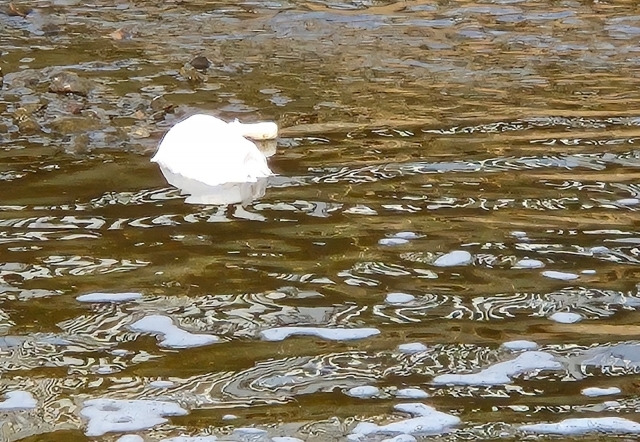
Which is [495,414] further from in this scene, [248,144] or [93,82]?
[93,82]

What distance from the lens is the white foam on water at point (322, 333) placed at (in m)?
3.92

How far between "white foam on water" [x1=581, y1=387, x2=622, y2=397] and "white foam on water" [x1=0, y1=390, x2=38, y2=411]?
1.61m

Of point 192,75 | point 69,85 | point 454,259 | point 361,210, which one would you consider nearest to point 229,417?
point 454,259

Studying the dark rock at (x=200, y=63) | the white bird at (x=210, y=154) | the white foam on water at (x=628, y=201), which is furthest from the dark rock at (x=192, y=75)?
the white foam on water at (x=628, y=201)

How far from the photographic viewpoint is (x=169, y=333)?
3.97 meters

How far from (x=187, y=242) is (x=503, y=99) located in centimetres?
272

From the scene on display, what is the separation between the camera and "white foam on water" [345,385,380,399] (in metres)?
3.56

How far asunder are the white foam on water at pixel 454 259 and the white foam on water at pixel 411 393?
36.9 inches

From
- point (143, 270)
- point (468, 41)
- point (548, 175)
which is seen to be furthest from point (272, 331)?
point (468, 41)

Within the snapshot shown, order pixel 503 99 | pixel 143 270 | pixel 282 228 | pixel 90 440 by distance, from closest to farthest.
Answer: pixel 90 440
pixel 143 270
pixel 282 228
pixel 503 99

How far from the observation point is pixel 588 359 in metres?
3.78

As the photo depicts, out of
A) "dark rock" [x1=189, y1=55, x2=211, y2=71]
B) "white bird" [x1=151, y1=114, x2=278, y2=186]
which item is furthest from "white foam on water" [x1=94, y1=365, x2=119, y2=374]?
"dark rock" [x1=189, y1=55, x2=211, y2=71]

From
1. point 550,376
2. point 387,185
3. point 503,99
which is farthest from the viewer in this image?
point 503,99

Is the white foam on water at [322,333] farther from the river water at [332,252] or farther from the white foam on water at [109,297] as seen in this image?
the white foam on water at [109,297]
